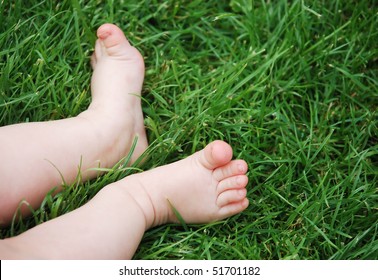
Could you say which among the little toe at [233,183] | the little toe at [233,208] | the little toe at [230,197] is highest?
the little toe at [233,183]

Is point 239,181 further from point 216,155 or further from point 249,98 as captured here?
point 249,98

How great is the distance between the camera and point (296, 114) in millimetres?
1984

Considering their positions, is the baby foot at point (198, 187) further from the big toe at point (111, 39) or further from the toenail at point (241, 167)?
the big toe at point (111, 39)

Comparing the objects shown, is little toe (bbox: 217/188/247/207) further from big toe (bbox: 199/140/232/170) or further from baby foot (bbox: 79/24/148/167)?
baby foot (bbox: 79/24/148/167)

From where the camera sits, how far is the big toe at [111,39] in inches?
75.2

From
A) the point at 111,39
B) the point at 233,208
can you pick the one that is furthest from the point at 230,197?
the point at 111,39

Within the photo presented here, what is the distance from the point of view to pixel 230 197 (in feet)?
5.64

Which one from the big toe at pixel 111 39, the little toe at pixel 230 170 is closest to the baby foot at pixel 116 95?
the big toe at pixel 111 39

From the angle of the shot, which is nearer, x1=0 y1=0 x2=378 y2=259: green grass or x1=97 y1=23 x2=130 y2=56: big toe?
x1=0 y1=0 x2=378 y2=259: green grass

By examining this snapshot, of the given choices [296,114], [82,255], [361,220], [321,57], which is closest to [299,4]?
[321,57]

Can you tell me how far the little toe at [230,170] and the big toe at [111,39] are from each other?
498 millimetres

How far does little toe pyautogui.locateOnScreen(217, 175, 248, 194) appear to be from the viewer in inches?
68.0

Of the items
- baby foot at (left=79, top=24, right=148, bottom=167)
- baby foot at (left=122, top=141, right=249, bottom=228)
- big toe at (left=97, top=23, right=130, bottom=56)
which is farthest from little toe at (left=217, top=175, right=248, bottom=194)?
big toe at (left=97, top=23, right=130, bottom=56)

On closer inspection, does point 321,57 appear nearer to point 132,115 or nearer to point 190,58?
point 190,58
